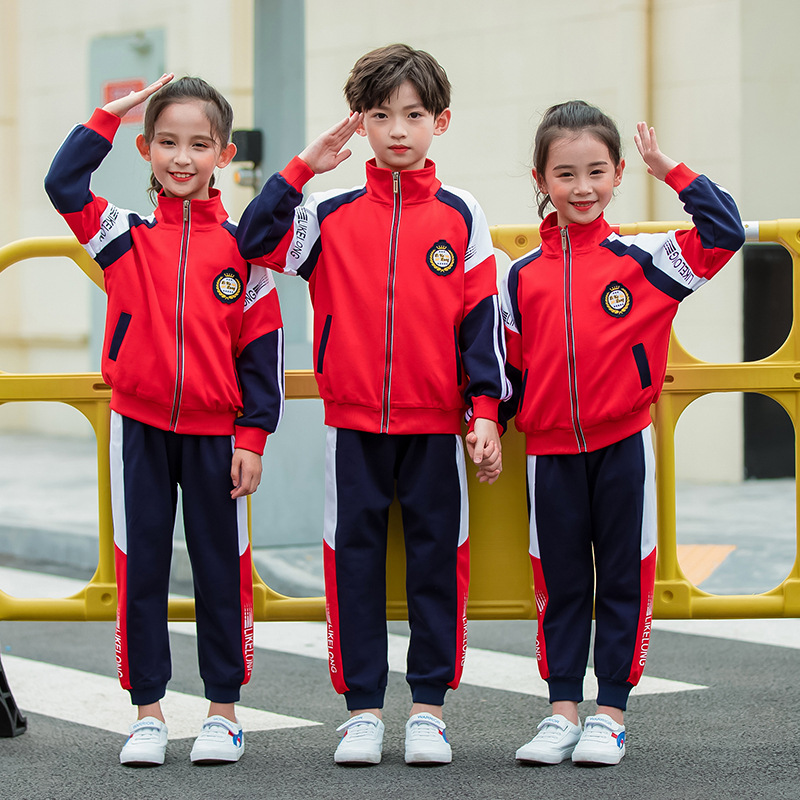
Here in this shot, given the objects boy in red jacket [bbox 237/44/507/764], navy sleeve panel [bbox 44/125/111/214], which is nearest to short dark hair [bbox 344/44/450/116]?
boy in red jacket [bbox 237/44/507/764]

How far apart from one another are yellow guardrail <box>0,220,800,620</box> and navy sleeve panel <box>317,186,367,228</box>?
22.0 inches

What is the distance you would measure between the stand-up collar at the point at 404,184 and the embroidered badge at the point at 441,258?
0.47ft

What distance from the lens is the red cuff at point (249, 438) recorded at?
367 cm

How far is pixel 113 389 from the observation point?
3711mm

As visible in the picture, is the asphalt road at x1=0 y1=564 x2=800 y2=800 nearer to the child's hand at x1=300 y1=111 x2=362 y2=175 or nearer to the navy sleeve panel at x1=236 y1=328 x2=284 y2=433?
→ the navy sleeve panel at x1=236 y1=328 x2=284 y2=433

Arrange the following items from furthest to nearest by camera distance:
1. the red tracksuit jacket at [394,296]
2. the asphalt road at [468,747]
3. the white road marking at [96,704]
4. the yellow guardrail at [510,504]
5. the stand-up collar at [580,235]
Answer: the white road marking at [96,704]
the yellow guardrail at [510,504]
the stand-up collar at [580,235]
the red tracksuit jacket at [394,296]
the asphalt road at [468,747]

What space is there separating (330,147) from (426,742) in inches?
63.6

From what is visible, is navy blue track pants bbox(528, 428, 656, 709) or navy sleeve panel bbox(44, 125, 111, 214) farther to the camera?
navy blue track pants bbox(528, 428, 656, 709)

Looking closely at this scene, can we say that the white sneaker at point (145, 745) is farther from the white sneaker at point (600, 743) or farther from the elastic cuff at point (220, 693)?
the white sneaker at point (600, 743)

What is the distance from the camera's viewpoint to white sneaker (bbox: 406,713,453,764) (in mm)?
3627

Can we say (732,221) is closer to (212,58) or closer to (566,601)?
(566,601)

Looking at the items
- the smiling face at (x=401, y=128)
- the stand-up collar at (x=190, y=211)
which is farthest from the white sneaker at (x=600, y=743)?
the stand-up collar at (x=190, y=211)

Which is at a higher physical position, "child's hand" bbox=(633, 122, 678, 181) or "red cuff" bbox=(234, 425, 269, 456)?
"child's hand" bbox=(633, 122, 678, 181)

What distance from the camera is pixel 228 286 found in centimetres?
367
